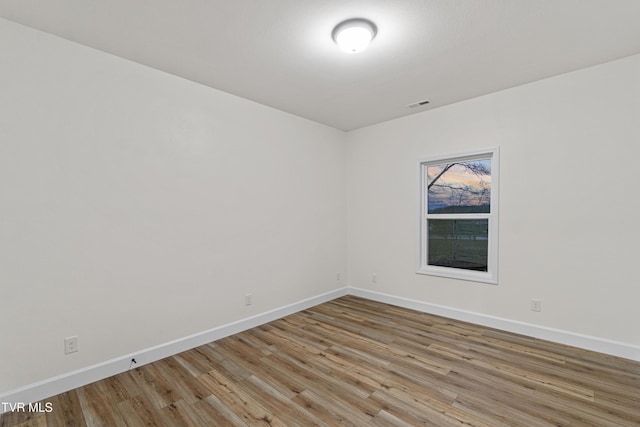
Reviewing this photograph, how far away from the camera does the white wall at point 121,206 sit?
6.68 ft

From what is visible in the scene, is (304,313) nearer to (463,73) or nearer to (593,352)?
(593,352)

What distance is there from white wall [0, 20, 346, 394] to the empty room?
16 mm

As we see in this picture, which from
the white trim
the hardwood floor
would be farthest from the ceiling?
the hardwood floor

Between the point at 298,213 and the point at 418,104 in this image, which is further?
the point at 298,213

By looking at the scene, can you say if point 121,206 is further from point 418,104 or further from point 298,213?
point 418,104

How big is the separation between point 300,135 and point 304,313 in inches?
95.3

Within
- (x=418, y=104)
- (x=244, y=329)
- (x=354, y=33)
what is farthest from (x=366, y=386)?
(x=418, y=104)

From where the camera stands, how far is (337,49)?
237 centimetres

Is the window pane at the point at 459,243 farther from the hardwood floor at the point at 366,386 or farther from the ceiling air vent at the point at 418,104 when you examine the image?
the ceiling air vent at the point at 418,104

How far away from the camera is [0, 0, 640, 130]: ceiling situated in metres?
1.89

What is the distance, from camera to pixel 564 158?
2855 millimetres

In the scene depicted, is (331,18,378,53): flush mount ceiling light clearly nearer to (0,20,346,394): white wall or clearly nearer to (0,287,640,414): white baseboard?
(0,20,346,394): white wall

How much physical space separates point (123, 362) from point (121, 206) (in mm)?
1308

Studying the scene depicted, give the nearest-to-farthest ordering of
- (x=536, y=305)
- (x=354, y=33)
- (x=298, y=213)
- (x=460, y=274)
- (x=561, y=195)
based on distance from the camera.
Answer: (x=354, y=33) → (x=561, y=195) → (x=536, y=305) → (x=460, y=274) → (x=298, y=213)
